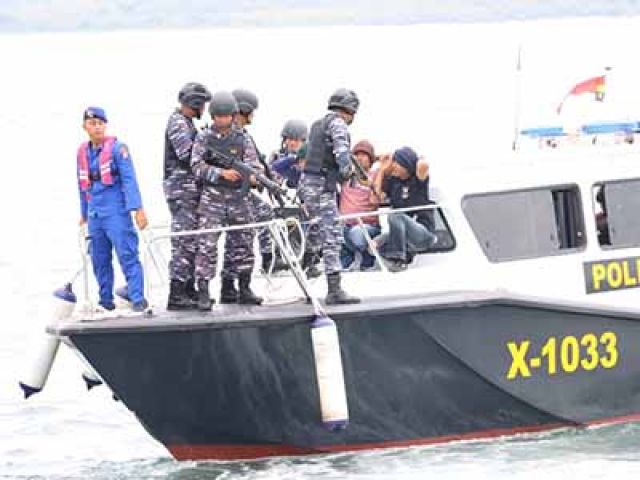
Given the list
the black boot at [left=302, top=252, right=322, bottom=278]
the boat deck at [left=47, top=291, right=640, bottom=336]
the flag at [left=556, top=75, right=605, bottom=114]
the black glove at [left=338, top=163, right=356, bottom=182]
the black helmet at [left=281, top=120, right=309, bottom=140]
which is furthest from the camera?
the black helmet at [left=281, top=120, right=309, bottom=140]

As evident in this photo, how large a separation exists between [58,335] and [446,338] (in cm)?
273

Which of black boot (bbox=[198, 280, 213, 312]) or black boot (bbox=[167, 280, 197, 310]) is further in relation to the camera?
black boot (bbox=[167, 280, 197, 310])

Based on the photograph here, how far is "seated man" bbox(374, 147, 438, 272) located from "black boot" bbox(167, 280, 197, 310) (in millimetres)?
1560

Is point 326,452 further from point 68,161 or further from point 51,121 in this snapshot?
point 51,121

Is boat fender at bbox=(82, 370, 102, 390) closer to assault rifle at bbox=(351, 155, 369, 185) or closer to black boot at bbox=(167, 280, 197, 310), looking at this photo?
black boot at bbox=(167, 280, 197, 310)

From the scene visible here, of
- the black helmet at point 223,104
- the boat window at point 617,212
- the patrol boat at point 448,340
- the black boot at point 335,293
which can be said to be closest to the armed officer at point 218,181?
the black helmet at point 223,104

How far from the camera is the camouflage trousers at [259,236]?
563 inches

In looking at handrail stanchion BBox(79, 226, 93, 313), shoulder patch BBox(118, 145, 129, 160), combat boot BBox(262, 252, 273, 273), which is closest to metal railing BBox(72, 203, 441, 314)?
handrail stanchion BBox(79, 226, 93, 313)

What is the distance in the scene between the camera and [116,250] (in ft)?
47.8

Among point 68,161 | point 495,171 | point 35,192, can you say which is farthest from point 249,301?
point 68,161

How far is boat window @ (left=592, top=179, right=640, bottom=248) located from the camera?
1510 centimetres

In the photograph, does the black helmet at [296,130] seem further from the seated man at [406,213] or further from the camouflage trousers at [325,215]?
the camouflage trousers at [325,215]

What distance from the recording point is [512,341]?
14492 mm

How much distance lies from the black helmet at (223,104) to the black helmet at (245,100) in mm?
516
